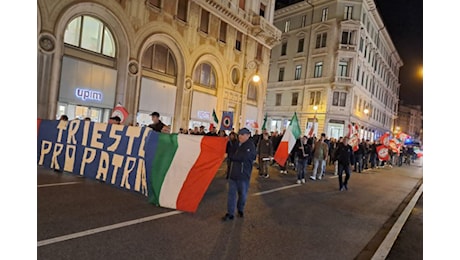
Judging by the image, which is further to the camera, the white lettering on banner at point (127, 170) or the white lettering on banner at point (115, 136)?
the white lettering on banner at point (115, 136)

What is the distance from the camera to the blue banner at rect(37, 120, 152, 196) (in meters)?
7.70

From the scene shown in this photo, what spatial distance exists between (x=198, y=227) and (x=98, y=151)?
3915 mm

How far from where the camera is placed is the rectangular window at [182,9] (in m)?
22.7

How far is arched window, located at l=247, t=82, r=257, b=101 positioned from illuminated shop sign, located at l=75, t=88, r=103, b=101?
1567 cm

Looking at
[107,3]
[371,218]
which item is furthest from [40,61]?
[371,218]

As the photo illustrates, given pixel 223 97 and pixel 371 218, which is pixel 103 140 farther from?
pixel 223 97

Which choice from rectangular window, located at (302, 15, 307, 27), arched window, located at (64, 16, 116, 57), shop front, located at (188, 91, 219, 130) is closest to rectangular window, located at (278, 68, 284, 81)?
rectangular window, located at (302, 15, 307, 27)

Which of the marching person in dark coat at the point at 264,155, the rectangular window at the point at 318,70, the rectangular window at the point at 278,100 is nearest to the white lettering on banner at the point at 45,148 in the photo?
the marching person in dark coat at the point at 264,155

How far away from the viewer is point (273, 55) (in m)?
51.2

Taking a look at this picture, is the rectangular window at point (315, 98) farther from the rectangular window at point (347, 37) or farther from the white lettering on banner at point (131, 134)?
the white lettering on banner at point (131, 134)

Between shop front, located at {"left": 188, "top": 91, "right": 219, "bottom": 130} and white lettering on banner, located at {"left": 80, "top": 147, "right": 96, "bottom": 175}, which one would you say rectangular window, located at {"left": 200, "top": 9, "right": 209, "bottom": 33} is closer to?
shop front, located at {"left": 188, "top": 91, "right": 219, "bottom": 130}

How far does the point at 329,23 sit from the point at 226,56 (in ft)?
71.7

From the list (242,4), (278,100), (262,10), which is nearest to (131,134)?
(242,4)

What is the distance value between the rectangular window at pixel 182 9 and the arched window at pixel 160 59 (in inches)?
99.8
